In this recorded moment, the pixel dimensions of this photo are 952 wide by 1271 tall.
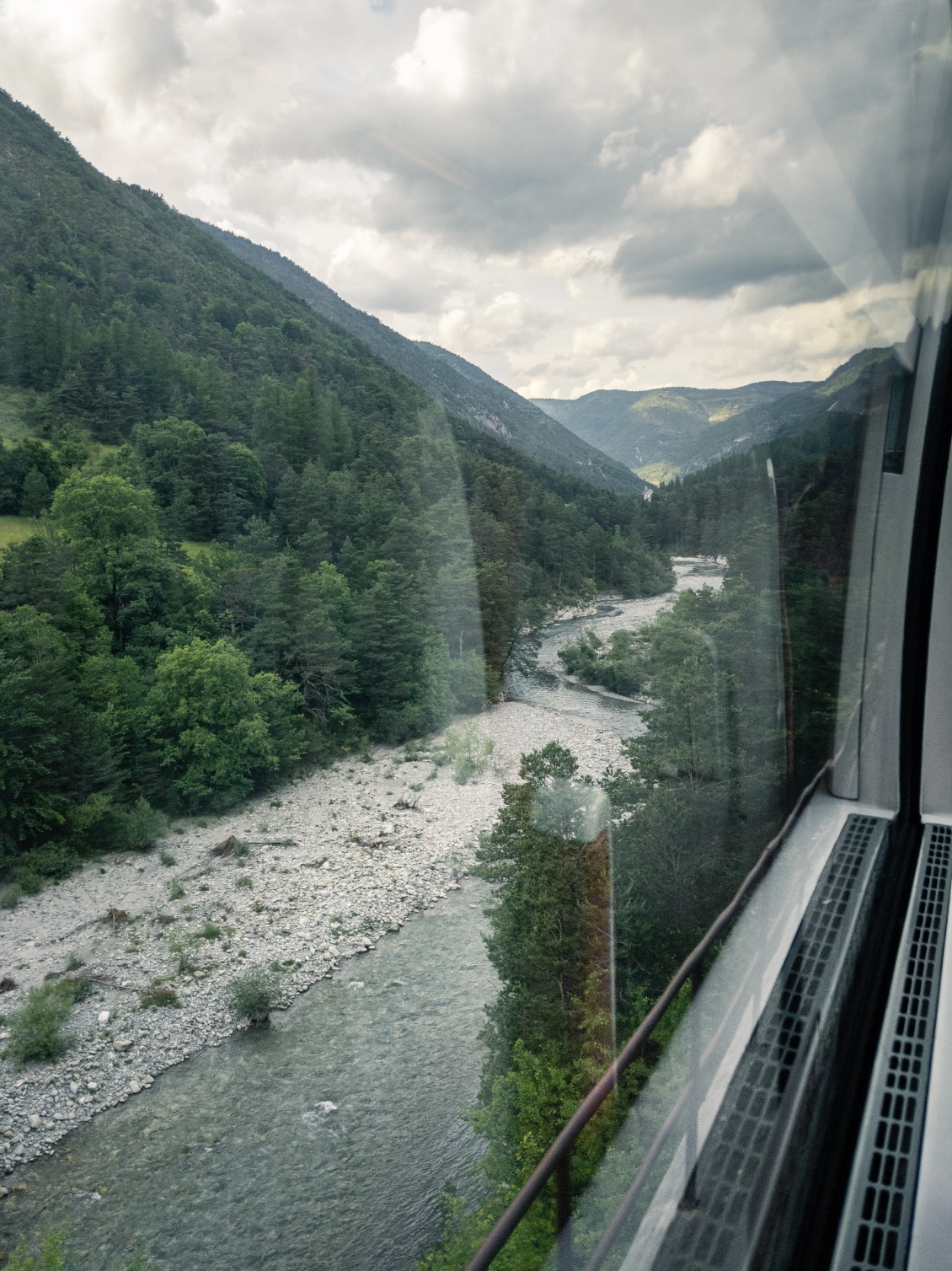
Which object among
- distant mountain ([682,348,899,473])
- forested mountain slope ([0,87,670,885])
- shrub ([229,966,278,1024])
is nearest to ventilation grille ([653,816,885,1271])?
distant mountain ([682,348,899,473])

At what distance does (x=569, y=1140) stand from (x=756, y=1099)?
60 cm

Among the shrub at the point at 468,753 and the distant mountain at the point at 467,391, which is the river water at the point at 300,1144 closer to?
the shrub at the point at 468,753

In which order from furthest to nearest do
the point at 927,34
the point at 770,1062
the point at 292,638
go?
Result: the point at 292,638
the point at 927,34
the point at 770,1062

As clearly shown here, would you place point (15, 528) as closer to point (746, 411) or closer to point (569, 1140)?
point (746, 411)

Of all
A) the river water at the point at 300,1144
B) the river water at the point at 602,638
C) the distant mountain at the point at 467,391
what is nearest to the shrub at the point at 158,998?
the river water at the point at 300,1144

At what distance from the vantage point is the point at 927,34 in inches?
58.8

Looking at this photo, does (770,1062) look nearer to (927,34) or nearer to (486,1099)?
(927,34)

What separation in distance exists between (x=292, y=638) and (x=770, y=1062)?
421 inches

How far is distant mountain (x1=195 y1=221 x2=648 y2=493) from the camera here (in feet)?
47.7

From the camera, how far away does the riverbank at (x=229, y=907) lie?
541cm

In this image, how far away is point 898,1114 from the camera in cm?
114

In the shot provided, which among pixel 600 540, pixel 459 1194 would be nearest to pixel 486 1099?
pixel 459 1194

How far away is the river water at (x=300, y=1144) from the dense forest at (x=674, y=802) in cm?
38

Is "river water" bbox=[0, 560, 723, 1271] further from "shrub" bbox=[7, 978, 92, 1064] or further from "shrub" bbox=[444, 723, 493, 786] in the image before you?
"shrub" bbox=[444, 723, 493, 786]
